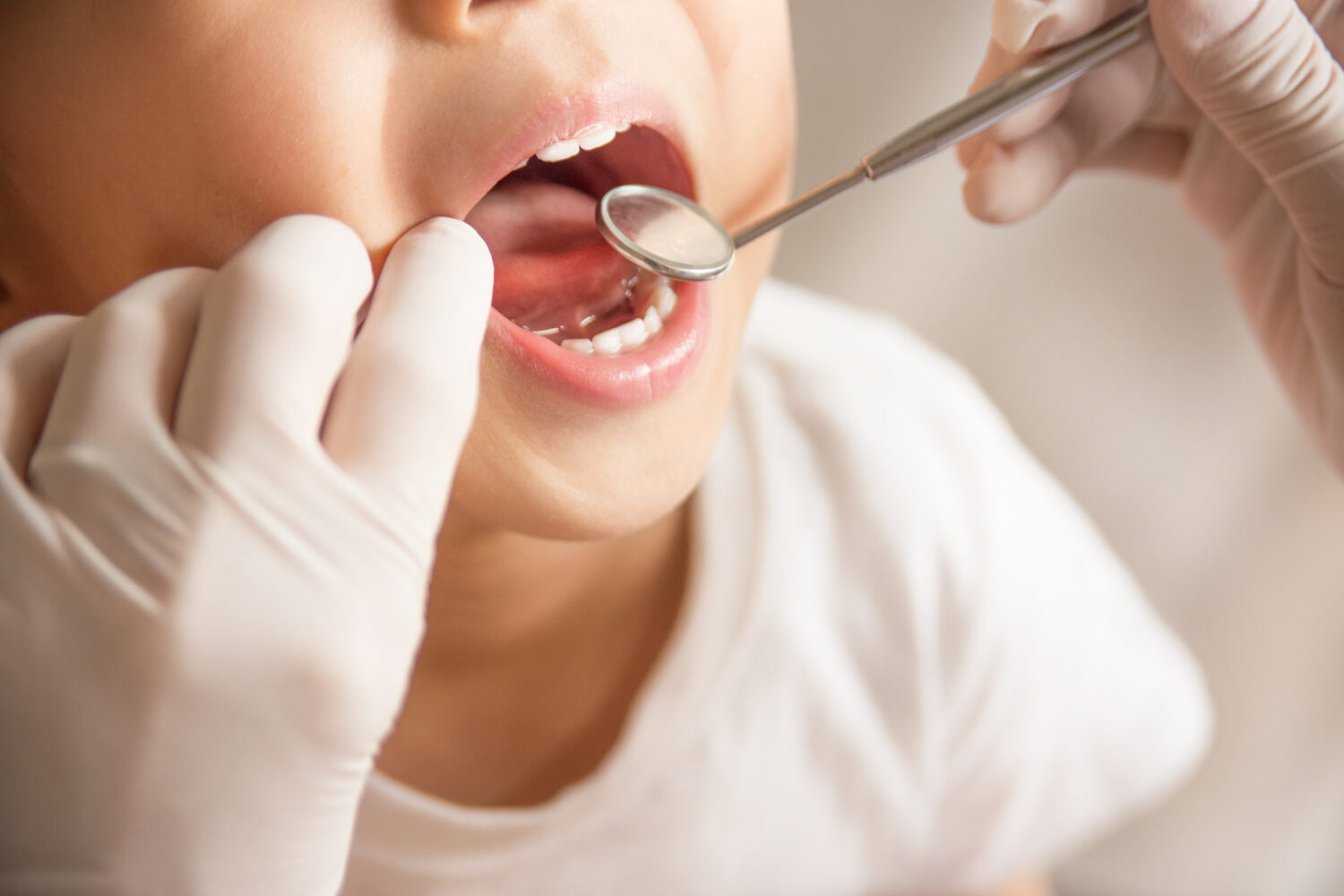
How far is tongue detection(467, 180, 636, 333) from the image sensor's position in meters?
0.71

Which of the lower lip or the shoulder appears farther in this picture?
the shoulder

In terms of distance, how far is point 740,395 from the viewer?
105cm

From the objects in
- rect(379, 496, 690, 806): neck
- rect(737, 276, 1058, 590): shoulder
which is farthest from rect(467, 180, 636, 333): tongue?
rect(737, 276, 1058, 590): shoulder

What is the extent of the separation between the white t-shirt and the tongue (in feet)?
0.94

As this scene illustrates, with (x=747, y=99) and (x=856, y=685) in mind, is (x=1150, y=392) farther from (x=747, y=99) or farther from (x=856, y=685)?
(x=747, y=99)

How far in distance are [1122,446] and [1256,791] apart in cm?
52

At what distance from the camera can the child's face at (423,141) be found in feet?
1.74

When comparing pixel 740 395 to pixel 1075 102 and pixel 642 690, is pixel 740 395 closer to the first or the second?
pixel 642 690

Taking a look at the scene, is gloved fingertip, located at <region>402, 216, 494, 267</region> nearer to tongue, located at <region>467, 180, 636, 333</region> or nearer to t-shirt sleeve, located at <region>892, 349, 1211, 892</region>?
tongue, located at <region>467, 180, 636, 333</region>

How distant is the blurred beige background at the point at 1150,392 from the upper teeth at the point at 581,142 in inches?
17.7

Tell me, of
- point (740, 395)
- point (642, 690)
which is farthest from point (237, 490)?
point (740, 395)

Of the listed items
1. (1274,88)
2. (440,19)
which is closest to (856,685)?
(1274,88)

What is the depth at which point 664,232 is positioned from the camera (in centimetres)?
67

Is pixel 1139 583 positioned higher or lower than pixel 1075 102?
lower
